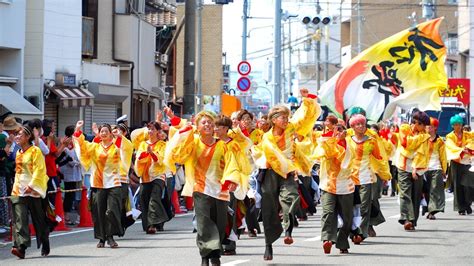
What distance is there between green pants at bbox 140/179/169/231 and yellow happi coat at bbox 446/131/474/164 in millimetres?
6140

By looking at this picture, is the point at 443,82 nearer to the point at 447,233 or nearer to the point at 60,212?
the point at 447,233

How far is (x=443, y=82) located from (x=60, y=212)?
882cm

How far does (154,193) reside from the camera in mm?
18141

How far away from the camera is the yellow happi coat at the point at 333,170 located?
1413 centimetres

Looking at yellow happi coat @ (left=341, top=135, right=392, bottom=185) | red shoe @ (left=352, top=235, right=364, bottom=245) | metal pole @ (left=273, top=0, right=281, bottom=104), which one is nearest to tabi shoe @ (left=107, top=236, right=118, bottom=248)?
red shoe @ (left=352, top=235, right=364, bottom=245)

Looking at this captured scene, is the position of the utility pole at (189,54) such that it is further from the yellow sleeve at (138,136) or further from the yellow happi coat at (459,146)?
the yellow sleeve at (138,136)

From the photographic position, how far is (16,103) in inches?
1013

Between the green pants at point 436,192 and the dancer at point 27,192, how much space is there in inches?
294

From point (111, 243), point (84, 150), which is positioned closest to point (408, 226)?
point (111, 243)

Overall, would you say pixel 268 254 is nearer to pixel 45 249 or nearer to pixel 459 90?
pixel 45 249

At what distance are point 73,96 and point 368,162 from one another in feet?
49.3

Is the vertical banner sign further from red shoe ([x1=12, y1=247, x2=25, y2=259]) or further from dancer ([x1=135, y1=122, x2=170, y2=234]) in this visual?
red shoe ([x1=12, y1=247, x2=25, y2=259])

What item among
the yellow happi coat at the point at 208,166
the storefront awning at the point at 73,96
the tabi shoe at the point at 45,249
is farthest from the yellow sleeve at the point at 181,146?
the storefront awning at the point at 73,96

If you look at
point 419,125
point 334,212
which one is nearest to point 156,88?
point 419,125
